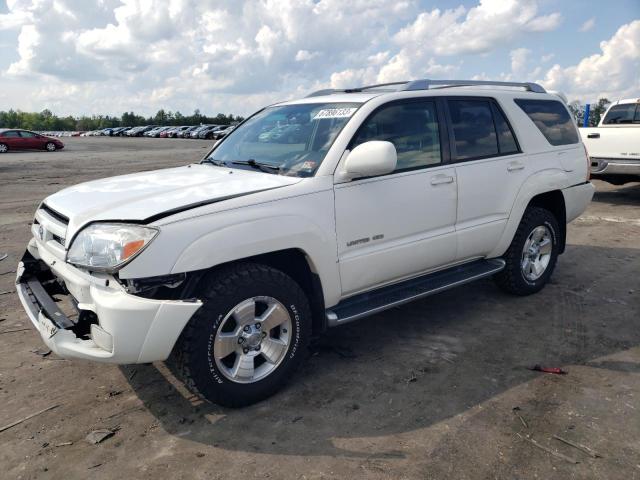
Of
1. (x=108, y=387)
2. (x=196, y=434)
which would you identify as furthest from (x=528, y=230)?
(x=108, y=387)

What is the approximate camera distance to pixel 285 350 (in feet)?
10.8

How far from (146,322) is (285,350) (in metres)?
0.92

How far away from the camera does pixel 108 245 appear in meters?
2.79

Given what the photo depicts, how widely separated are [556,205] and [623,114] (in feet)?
22.4

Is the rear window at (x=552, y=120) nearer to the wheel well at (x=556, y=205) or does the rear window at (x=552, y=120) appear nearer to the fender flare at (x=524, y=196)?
the fender flare at (x=524, y=196)

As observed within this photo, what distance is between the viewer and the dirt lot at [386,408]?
8.80 feet

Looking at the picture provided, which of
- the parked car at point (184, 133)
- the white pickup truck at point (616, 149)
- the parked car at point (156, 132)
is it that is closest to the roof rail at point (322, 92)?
the white pickup truck at point (616, 149)

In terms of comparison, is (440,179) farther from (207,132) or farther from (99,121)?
(99,121)

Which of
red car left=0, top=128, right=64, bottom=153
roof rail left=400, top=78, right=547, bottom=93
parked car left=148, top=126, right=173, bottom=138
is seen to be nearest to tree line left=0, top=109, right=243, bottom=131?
parked car left=148, top=126, right=173, bottom=138

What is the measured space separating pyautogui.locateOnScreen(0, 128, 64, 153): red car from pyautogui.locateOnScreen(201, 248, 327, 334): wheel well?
30607mm

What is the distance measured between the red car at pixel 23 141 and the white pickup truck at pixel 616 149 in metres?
28.9

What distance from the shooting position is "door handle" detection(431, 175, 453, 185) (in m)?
3.91

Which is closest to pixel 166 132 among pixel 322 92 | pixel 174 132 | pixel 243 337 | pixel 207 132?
pixel 174 132

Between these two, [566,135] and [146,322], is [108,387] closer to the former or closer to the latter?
[146,322]
